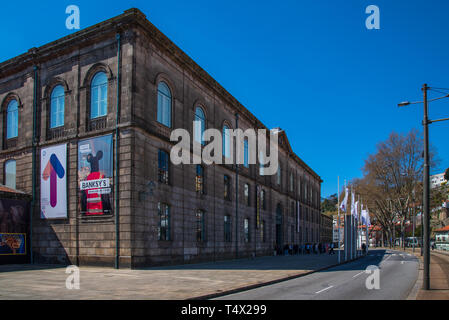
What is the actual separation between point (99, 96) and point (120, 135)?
353 centimetres

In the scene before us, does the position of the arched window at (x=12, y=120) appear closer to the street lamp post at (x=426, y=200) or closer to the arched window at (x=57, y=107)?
the arched window at (x=57, y=107)

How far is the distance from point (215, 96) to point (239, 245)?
14413mm

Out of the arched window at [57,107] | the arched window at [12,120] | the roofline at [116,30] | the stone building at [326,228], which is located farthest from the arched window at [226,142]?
the stone building at [326,228]

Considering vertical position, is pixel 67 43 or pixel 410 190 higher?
pixel 67 43

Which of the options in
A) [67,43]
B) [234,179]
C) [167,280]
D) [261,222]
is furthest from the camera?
[261,222]

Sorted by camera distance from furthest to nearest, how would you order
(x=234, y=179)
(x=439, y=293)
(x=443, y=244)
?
(x=443, y=244), (x=234, y=179), (x=439, y=293)

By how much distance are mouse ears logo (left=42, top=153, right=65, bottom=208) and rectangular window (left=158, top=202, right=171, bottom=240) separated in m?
6.94

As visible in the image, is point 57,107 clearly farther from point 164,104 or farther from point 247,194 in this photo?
point 247,194

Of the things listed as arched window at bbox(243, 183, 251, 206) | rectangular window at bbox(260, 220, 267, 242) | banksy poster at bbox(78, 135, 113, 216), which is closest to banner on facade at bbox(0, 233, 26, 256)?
banksy poster at bbox(78, 135, 113, 216)

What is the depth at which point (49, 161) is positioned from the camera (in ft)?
88.4

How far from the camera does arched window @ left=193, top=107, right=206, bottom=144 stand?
31220 millimetres

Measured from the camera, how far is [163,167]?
26.6 m
